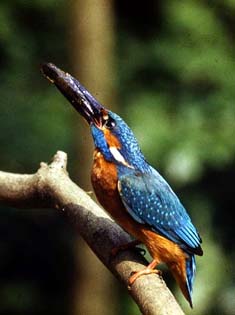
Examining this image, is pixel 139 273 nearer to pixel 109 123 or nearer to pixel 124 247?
pixel 124 247

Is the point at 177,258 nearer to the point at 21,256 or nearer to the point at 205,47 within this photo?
the point at 205,47

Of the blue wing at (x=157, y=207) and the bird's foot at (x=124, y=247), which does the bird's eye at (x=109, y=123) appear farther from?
the bird's foot at (x=124, y=247)

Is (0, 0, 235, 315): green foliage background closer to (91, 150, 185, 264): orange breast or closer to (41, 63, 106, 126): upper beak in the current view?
(91, 150, 185, 264): orange breast

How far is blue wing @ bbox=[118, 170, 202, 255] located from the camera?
3449 mm

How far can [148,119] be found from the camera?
16.9ft

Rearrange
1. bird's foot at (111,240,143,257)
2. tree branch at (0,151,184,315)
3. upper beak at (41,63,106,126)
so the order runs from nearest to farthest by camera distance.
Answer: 1. tree branch at (0,151,184,315)
2. bird's foot at (111,240,143,257)
3. upper beak at (41,63,106,126)

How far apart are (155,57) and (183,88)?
277 millimetres

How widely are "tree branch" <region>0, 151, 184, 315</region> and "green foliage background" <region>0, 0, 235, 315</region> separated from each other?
1.46 m

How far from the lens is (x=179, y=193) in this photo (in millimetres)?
5191

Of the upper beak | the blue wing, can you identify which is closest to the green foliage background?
the blue wing

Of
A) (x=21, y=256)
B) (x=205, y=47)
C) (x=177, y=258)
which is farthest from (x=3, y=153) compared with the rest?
(x=177, y=258)

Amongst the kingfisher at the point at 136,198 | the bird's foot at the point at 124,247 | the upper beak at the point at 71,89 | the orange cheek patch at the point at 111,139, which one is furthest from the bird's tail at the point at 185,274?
the upper beak at the point at 71,89

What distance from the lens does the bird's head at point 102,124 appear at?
3283 millimetres

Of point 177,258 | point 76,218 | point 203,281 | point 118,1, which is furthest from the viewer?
point 118,1
